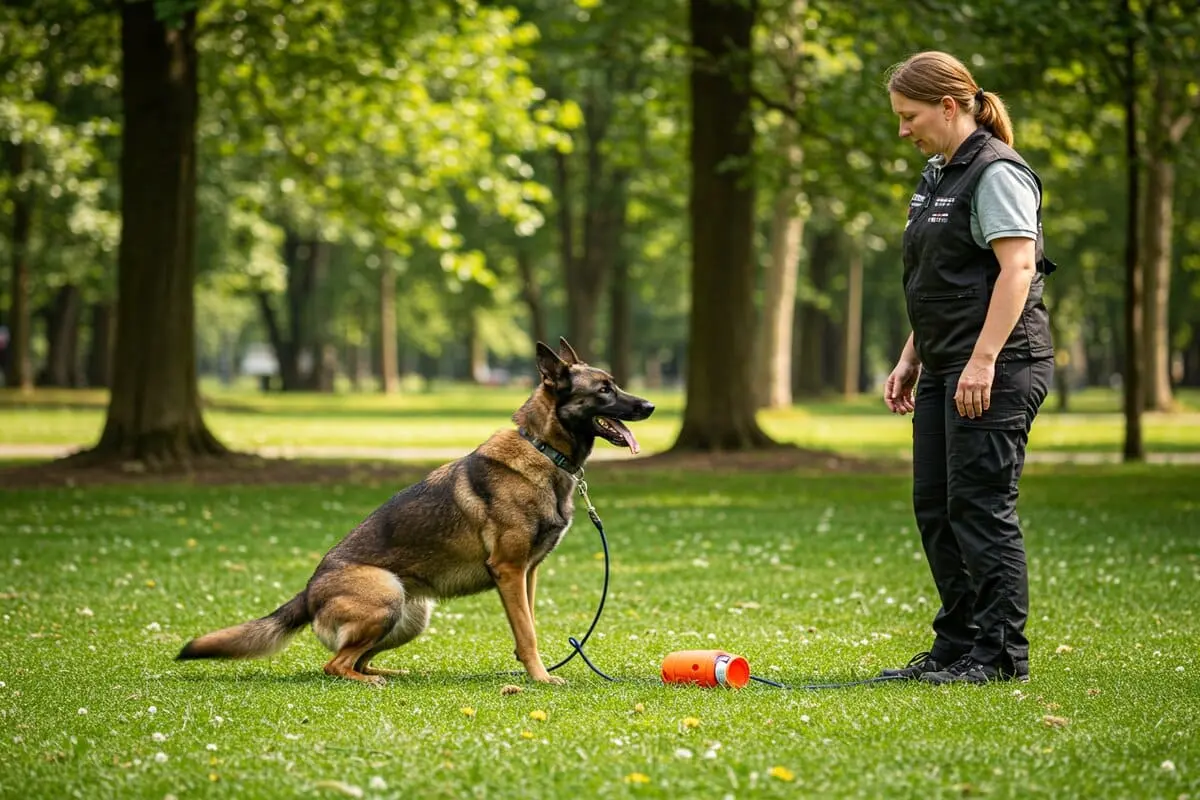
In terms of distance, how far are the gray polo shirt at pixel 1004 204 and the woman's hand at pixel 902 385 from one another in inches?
34.5

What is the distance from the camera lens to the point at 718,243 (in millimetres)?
21156

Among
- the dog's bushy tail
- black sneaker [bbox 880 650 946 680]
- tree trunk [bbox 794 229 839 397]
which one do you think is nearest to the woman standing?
black sneaker [bbox 880 650 946 680]

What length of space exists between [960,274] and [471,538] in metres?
2.53

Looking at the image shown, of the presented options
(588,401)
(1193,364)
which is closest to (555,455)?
(588,401)

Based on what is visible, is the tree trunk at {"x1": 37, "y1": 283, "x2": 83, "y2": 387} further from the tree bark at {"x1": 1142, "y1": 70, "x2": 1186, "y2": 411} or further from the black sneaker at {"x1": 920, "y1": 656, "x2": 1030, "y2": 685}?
the black sneaker at {"x1": 920, "y1": 656, "x2": 1030, "y2": 685}

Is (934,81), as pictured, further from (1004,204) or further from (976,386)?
(976,386)

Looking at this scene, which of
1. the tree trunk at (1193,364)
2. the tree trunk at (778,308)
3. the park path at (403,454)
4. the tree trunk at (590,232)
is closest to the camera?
the park path at (403,454)

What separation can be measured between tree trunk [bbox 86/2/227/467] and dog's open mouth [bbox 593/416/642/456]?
12.4 metres

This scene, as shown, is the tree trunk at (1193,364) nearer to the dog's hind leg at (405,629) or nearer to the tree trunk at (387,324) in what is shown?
the tree trunk at (387,324)

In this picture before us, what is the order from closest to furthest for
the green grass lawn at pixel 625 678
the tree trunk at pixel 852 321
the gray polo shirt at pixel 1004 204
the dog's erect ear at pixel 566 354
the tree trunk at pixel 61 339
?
the green grass lawn at pixel 625 678 < the gray polo shirt at pixel 1004 204 < the dog's erect ear at pixel 566 354 < the tree trunk at pixel 852 321 < the tree trunk at pixel 61 339

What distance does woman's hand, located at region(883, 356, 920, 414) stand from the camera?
23.7 ft

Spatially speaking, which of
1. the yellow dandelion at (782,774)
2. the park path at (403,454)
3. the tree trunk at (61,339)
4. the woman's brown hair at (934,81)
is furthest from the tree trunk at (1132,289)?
the tree trunk at (61,339)

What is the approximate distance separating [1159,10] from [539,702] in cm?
1300

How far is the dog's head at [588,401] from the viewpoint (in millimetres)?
7199
